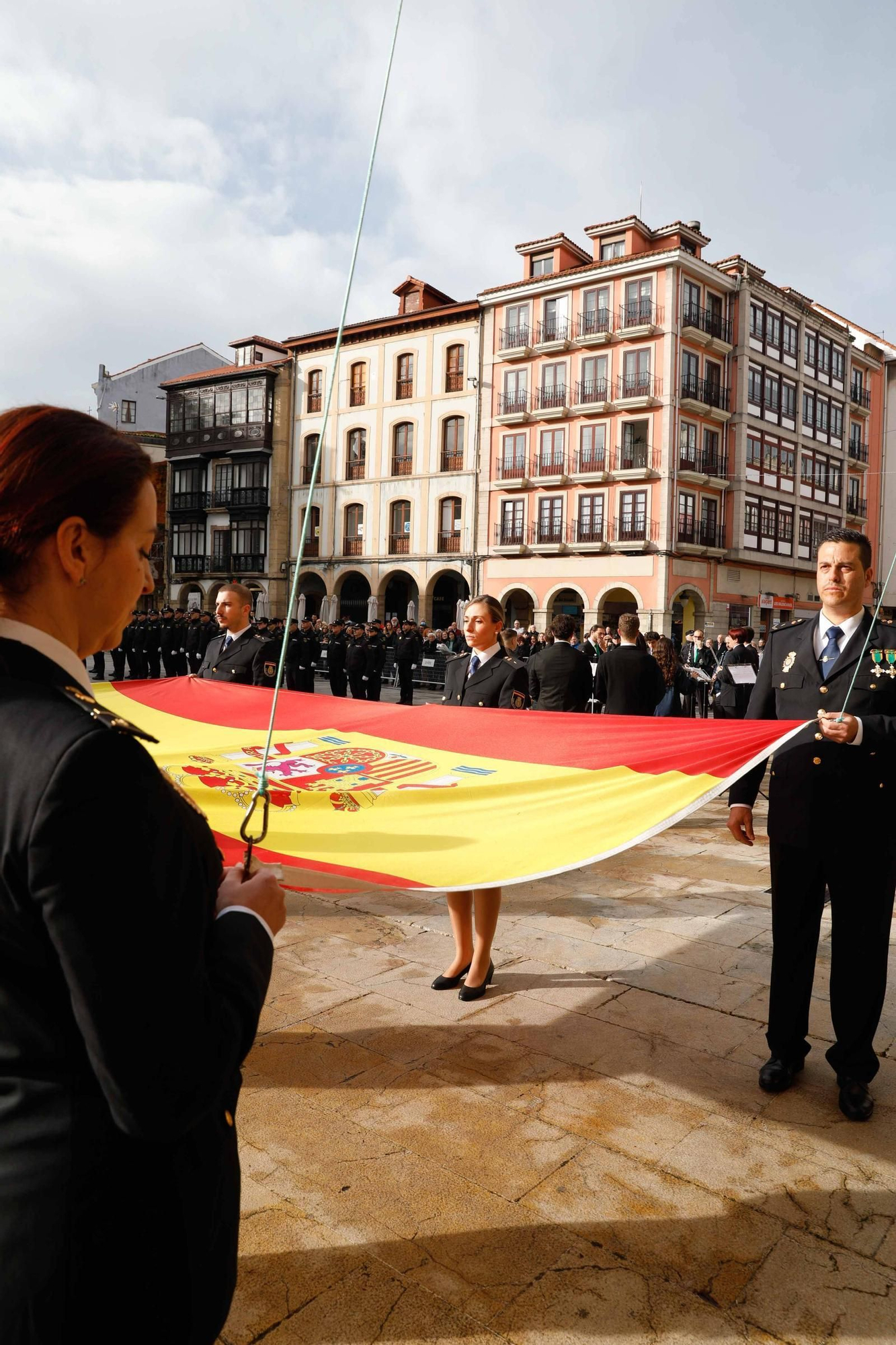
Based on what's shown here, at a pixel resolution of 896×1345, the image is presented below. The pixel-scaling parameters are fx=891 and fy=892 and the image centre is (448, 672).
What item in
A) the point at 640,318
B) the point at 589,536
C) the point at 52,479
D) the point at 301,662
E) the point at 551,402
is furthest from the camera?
the point at 551,402

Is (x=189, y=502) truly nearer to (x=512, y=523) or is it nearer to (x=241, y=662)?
(x=512, y=523)

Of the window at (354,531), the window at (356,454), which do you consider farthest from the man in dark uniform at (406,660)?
the window at (356,454)

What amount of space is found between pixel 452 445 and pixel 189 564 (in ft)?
48.9

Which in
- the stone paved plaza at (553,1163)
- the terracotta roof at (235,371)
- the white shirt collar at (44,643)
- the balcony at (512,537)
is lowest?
the stone paved plaza at (553,1163)

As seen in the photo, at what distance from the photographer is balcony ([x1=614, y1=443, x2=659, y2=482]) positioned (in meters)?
31.8

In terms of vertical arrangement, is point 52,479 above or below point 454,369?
below

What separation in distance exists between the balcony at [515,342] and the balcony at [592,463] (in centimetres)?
442

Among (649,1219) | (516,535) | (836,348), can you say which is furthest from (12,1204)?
(836,348)

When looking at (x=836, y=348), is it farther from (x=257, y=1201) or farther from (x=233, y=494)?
(x=257, y=1201)

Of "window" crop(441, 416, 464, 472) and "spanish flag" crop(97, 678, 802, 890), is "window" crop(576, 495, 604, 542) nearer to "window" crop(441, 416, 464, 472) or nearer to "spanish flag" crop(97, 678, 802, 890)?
"window" crop(441, 416, 464, 472)

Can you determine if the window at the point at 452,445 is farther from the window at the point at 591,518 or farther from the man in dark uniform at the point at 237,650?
the man in dark uniform at the point at 237,650

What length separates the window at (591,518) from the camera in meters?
33.1

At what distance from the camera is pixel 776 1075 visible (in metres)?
3.35

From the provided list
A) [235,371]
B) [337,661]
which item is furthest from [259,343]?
[337,661]
